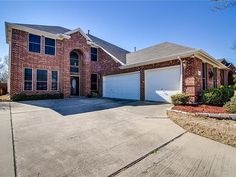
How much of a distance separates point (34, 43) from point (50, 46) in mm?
1413

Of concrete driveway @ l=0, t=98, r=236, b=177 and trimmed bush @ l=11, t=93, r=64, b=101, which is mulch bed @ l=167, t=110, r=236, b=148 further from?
trimmed bush @ l=11, t=93, r=64, b=101

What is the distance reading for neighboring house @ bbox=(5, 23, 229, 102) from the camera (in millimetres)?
10816

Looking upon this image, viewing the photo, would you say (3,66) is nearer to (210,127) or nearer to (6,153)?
(6,153)

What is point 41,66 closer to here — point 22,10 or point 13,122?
point 22,10

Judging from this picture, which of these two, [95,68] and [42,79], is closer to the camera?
[42,79]

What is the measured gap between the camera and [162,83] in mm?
11625

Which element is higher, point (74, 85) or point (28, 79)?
point (28, 79)

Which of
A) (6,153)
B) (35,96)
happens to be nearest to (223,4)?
(6,153)

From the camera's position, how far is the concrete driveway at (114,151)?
2.94 metres

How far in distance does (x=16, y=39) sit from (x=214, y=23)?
610 inches

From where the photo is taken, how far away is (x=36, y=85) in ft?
46.5

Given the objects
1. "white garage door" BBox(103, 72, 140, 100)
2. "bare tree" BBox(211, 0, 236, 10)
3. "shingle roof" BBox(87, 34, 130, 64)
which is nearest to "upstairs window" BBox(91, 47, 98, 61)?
"shingle roof" BBox(87, 34, 130, 64)

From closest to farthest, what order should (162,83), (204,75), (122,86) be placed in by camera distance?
1. (162,83)
2. (204,75)
3. (122,86)

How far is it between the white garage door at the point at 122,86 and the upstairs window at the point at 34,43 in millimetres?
7376
